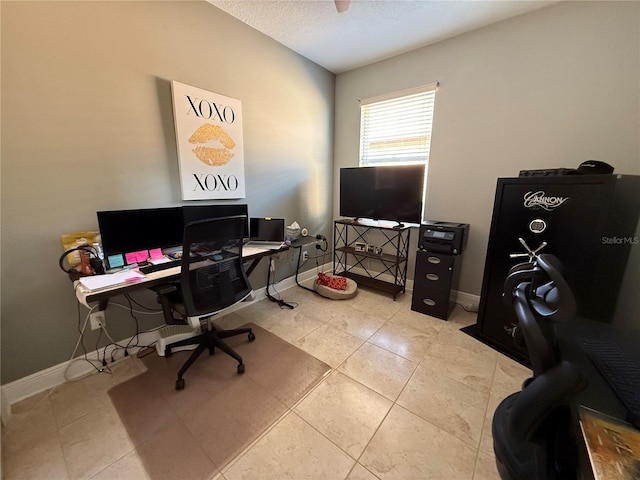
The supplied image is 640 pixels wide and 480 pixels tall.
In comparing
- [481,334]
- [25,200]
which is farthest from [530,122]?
[25,200]

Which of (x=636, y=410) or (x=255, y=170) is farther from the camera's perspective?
(x=255, y=170)

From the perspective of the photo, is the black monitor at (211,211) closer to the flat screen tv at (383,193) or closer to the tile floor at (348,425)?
the tile floor at (348,425)

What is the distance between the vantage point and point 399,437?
4.35 ft

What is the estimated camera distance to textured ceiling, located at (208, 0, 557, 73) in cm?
203

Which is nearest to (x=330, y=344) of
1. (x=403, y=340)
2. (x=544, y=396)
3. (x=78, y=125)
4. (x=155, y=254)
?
(x=403, y=340)

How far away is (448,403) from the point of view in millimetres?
1526

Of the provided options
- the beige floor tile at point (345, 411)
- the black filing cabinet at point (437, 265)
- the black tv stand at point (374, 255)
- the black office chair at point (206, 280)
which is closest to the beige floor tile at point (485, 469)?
the beige floor tile at point (345, 411)

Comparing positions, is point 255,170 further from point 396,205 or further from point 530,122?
point 530,122

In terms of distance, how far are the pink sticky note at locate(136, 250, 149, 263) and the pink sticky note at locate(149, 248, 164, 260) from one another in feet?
0.09

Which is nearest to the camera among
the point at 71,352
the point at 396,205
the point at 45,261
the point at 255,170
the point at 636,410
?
the point at 636,410

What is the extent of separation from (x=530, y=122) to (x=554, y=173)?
0.80 m

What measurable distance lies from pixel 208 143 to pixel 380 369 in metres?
2.30

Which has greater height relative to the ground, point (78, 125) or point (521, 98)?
point (521, 98)

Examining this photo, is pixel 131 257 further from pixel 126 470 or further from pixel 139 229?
pixel 126 470
